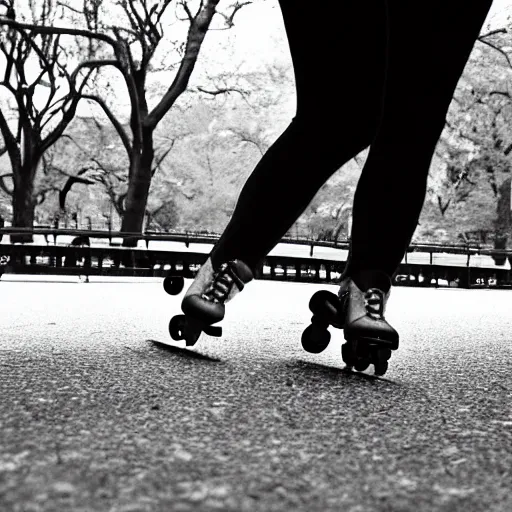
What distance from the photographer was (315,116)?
2.83m

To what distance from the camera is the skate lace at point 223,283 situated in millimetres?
2818

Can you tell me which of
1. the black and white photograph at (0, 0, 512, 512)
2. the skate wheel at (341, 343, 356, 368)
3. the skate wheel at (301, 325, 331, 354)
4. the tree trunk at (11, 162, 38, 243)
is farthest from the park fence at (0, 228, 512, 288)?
the skate wheel at (341, 343, 356, 368)

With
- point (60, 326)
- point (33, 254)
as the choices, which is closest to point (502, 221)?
point (33, 254)

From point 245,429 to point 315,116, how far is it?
1334 millimetres

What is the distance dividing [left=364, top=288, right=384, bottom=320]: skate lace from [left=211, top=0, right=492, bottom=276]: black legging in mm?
112

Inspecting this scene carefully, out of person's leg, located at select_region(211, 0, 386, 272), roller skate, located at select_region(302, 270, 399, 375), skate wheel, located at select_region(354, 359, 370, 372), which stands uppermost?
person's leg, located at select_region(211, 0, 386, 272)

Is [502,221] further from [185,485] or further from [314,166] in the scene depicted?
[185,485]

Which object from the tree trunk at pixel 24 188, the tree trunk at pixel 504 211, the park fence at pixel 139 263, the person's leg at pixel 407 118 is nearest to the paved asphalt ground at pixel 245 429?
the person's leg at pixel 407 118

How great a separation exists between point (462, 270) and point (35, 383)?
44.5 ft

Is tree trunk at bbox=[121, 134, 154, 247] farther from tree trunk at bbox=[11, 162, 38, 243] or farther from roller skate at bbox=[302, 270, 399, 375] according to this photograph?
roller skate at bbox=[302, 270, 399, 375]

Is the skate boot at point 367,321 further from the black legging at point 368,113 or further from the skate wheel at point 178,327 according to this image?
the skate wheel at point 178,327

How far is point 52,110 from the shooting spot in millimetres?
20156

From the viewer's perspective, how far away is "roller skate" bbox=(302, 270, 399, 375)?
8.39 feet

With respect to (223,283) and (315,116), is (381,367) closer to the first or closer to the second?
(223,283)
